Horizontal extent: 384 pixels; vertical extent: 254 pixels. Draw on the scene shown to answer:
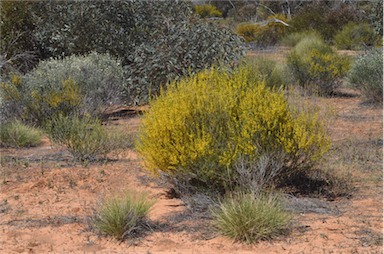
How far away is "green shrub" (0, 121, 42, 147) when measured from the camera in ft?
33.7

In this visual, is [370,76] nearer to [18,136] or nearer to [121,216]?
[18,136]

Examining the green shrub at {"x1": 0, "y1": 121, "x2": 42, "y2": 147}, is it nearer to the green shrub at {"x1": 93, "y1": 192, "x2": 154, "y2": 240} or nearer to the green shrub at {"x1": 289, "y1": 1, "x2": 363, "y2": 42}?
the green shrub at {"x1": 93, "y1": 192, "x2": 154, "y2": 240}

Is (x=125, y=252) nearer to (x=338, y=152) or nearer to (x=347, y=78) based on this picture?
(x=338, y=152)

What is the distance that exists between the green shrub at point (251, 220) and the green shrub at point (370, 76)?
931cm

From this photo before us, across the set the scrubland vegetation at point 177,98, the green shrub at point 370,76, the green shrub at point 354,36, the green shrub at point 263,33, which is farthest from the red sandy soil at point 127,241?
the green shrub at point 263,33

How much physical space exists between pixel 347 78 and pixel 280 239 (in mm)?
11216

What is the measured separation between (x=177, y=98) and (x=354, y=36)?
21.4 m

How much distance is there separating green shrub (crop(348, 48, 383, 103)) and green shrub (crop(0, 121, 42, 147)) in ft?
→ 25.1

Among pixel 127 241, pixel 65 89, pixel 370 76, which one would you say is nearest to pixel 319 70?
pixel 370 76

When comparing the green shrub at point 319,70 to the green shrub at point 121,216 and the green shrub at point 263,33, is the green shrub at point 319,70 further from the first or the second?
the green shrub at point 263,33

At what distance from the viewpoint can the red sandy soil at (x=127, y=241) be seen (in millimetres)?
5266

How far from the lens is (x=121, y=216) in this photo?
553 cm

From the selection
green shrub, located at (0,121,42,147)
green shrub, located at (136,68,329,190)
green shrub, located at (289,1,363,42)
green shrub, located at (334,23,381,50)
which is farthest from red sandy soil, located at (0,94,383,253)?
green shrub, located at (289,1,363,42)

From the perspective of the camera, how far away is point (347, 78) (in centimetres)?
1584
